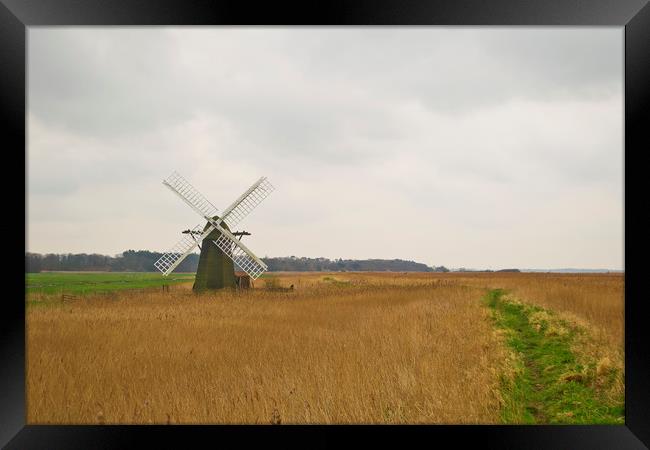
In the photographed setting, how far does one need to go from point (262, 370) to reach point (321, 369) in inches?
29.0

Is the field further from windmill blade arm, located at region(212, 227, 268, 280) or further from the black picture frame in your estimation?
windmill blade arm, located at region(212, 227, 268, 280)

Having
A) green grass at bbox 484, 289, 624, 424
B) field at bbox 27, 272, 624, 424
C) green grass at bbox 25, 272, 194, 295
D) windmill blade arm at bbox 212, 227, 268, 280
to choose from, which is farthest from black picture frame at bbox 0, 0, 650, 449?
windmill blade arm at bbox 212, 227, 268, 280

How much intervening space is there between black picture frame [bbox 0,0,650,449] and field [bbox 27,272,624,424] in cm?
51

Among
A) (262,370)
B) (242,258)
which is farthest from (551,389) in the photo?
(242,258)

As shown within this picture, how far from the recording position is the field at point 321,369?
4.03m

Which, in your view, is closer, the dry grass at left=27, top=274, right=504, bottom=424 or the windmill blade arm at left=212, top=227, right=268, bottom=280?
the dry grass at left=27, top=274, right=504, bottom=424

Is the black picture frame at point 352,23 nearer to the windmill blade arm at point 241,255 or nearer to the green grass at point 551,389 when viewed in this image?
the green grass at point 551,389

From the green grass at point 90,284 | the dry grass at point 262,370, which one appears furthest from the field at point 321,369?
the green grass at point 90,284

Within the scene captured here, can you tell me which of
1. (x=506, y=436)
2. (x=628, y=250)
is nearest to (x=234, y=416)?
(x=506, y=436)

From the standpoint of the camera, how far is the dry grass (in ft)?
13.1

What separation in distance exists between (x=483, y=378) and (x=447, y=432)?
1.97m

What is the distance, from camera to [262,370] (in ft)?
16.8

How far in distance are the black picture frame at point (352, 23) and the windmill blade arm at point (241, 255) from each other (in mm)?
13597

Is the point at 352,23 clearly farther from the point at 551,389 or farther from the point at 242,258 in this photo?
the point at 242,258
